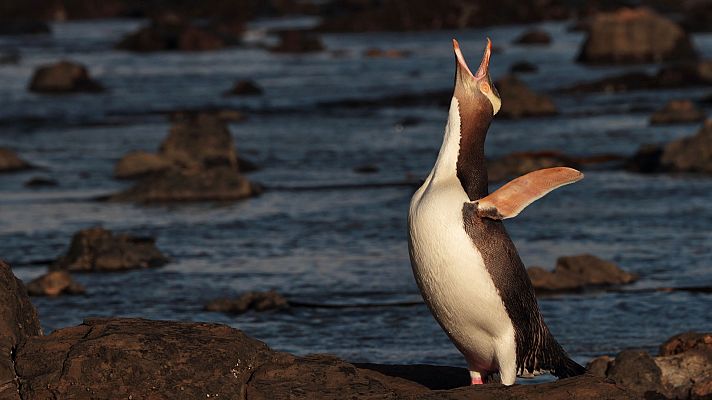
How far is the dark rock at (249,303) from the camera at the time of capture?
12305 millimetres

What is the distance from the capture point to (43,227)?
17000mm

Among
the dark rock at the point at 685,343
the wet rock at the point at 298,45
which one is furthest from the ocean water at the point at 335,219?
the wet rock at the point at 298,45

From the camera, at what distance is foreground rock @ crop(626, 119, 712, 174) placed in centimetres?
1998

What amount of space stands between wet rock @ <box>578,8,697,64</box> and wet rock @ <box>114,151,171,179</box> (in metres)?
20.5

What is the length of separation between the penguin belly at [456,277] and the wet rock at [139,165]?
14758mm

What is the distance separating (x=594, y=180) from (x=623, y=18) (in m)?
23.6

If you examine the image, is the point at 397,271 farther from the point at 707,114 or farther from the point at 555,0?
the point at 555,0

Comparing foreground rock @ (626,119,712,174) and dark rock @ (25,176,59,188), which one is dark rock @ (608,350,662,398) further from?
dark rock @ (25,176,59,188)

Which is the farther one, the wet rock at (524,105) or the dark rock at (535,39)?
the dark rock at (535,39)

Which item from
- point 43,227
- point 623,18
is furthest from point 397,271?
point 623,18

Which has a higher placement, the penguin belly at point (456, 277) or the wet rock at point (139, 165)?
the penguin belly at point (456, 277)

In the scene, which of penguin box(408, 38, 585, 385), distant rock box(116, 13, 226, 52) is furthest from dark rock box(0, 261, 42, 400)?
distant rock box(116, 13, 226, 52)

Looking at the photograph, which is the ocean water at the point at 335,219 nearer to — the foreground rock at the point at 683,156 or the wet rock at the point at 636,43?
the foreground rock at the point at 683,156

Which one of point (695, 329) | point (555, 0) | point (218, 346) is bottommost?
point (555, 0)
